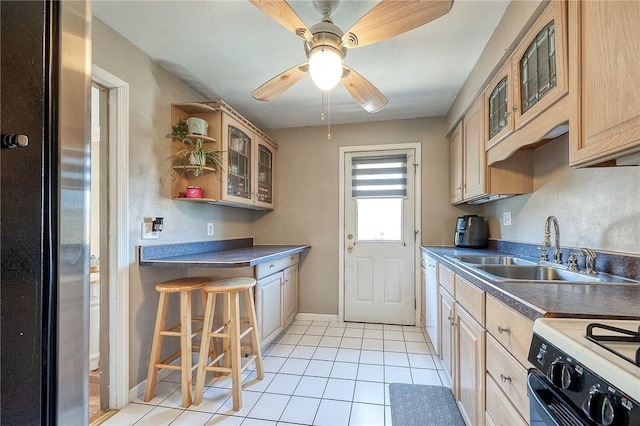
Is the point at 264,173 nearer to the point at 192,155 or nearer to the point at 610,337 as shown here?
the point at 192,155

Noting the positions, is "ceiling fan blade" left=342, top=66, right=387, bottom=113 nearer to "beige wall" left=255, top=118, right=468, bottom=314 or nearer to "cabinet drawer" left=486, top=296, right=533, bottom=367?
"cabinet drawer" left=486, top=296, right=533, bottom=367

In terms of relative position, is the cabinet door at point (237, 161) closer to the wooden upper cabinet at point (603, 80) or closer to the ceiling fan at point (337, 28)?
the ceiling fan at point (337, 28)

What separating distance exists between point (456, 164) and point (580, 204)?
4.76 feet

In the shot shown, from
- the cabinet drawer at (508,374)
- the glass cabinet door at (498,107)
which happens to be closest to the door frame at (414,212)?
the glass cabinet door at (498,107)

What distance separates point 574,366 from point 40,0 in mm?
1204

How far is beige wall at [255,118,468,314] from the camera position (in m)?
3.30

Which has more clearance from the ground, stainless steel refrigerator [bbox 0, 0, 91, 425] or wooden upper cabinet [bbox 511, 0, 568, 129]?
A: wooden upper cabinet [bbox 511, 0, 568, 129]

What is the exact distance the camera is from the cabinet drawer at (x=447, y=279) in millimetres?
1848

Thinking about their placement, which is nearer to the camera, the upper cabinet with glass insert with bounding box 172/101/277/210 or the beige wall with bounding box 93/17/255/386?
the beige wall with bounding box 93/17/255/386

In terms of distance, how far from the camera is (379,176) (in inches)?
136

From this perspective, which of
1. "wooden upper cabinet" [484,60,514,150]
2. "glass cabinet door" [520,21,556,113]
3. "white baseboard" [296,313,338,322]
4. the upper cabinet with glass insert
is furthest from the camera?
"white baseboard" [296,313,338,322]

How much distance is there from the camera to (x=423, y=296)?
3143 mm

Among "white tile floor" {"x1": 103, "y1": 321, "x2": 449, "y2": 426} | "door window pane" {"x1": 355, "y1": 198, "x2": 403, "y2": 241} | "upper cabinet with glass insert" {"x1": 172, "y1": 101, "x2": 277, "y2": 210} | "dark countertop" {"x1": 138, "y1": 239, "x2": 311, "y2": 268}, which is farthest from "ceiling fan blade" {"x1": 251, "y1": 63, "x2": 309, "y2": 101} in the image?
"white tile floor" {"x1": 103, "y1": 321, "x2": 449, "y2": 426}

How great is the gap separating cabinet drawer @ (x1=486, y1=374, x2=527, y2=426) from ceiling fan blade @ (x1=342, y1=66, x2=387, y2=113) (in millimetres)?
1634
